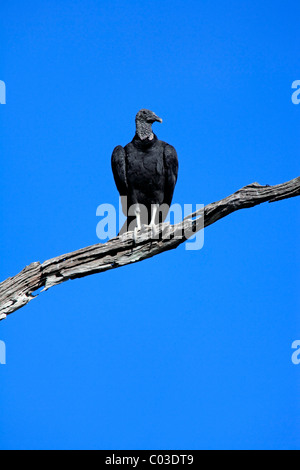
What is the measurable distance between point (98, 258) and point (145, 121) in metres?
2.12

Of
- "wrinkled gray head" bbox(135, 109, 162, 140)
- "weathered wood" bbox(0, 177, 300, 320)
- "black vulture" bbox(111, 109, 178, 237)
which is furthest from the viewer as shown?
"wrinkled gray head" bbox(135, 109, 162, 140)

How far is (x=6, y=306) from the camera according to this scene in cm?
499

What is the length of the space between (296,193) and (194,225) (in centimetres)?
81

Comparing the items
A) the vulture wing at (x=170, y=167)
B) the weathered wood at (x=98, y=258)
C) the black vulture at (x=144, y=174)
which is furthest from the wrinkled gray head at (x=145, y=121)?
the weathered wood at (x=98, y=258)

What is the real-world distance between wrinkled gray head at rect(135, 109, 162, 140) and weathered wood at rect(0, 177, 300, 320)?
5.90 ft

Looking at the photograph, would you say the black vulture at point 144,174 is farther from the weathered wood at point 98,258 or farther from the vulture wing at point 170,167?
the weathered wood at point 98,258

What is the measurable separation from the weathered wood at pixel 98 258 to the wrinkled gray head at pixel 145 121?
5.90ft

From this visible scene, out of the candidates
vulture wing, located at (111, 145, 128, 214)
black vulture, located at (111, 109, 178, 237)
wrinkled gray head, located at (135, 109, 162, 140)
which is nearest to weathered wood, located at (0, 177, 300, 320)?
black vulture, located at (111, 109, 178, 237)

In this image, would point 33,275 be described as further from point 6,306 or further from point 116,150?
point 116,150

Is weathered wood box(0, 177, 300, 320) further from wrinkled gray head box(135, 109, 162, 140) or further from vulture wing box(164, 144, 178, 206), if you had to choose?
wrinkled gray head box(135, 109, 162, 140)

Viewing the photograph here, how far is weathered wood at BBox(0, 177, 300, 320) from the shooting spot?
196 inches

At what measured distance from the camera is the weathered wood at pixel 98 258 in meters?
4.98
